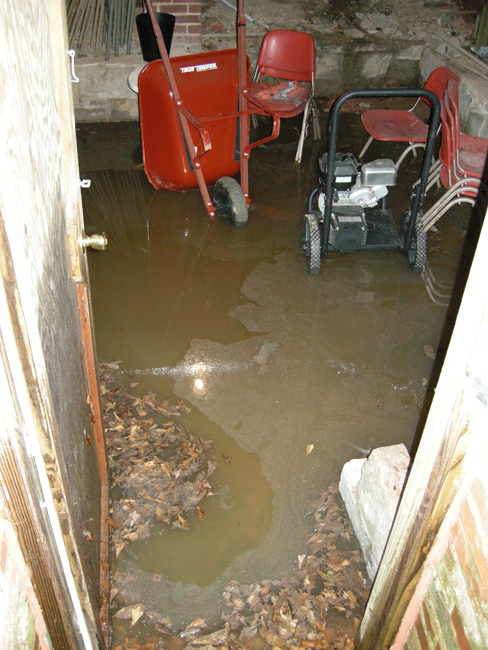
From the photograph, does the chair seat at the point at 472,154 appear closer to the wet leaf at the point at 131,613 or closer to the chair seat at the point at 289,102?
the chair seat at the point at 289,102

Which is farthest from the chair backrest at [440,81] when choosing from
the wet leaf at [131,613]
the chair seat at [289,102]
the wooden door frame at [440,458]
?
the wet leaf at [131,613]

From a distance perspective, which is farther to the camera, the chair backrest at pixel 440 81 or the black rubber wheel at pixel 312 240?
the chair backrest at pixel 440 81

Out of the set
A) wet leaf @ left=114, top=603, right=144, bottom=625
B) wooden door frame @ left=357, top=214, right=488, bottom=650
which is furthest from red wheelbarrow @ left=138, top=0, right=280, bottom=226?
wooden door frame @ left=357, top=214, right=488, bottom=650

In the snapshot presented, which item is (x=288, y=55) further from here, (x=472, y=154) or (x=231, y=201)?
(x=472, y=154)

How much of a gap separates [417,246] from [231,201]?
1.51m

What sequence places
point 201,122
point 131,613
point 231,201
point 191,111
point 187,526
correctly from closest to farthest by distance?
1. point 131,613
2. point 187,526
3. point 201,122
4. point 231,201
5. point 191,111

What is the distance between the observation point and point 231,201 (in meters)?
4.46

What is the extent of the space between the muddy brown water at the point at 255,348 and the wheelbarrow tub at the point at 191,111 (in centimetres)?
26

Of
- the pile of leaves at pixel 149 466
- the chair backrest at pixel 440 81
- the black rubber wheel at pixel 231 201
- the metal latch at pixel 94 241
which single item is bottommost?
the pile of leaves at pixel 149 466

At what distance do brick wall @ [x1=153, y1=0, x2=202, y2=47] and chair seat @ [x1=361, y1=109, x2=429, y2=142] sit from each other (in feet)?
9.10

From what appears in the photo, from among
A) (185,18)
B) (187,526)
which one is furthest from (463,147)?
(185,18)

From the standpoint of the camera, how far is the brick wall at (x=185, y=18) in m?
6.27

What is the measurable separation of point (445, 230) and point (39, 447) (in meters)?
4.19

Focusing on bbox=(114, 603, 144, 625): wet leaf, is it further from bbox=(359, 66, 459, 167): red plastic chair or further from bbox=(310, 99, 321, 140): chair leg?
bbox=(310, 99, 321, 140): chair leg
